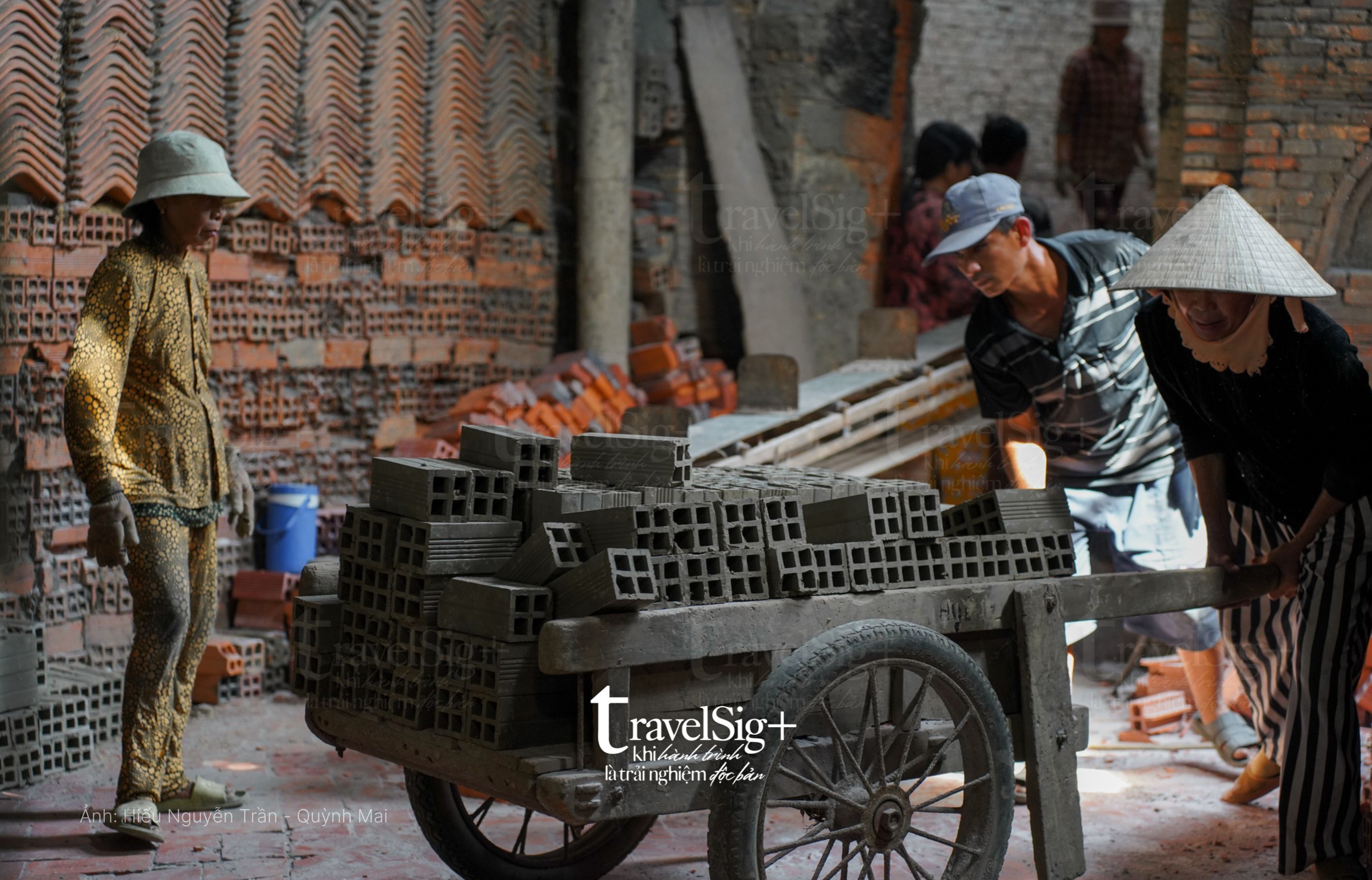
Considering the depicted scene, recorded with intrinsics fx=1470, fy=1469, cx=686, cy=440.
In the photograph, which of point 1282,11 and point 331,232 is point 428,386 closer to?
point 331,232

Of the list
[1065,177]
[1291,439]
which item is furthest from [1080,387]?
[1065,177]

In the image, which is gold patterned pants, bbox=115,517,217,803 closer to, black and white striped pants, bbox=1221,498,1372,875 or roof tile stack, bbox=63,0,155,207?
roof tile stack, bbox=63,0,155,207

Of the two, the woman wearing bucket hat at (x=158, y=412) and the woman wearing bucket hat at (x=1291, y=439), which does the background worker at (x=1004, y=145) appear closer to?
the woman wearing bucket hat at (x=1291, y=439)

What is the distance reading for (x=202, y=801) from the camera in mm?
4902

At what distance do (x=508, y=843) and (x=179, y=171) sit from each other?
2.33m

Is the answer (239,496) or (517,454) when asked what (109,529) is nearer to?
(239,496)

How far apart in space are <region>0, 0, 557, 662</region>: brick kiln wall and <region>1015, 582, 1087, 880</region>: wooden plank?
3.49 meters

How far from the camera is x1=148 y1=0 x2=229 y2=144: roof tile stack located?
21.5 feet

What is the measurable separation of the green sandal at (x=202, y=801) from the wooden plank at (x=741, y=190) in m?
4.96

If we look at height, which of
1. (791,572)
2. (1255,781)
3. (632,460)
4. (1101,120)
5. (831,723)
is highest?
(1101,120)

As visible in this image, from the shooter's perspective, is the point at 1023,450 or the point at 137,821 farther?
the point at 1023,450

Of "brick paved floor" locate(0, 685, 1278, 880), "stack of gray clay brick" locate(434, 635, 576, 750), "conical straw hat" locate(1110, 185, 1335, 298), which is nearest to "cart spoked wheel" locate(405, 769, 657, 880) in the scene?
"brick paved floor" locate(0, 685, 1278, 880)

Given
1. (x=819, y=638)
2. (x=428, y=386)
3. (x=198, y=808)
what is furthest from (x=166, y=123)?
(x=819, y=638)

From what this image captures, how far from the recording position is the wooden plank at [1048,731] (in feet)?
12.2
